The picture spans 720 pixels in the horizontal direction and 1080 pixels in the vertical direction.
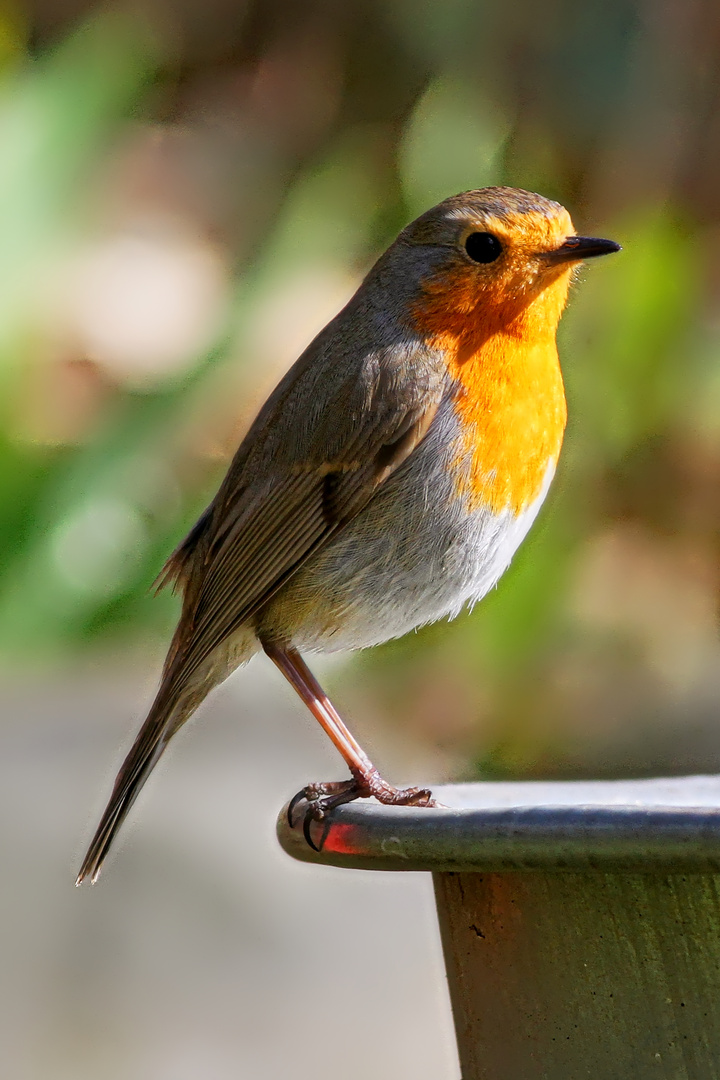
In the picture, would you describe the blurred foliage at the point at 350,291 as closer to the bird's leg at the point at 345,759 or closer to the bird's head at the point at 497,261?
the bird's leg at the point at 345,759

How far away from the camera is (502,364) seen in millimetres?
2207

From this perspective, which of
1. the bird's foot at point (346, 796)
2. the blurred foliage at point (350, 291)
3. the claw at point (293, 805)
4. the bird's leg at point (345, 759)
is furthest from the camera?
the blurred foliage at point (350, 291)

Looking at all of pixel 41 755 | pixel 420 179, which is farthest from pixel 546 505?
pixel 41 755

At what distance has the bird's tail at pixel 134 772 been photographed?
2344 mm

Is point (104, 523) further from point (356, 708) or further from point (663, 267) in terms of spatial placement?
point (663, 267)

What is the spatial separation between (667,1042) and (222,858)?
9.57ft

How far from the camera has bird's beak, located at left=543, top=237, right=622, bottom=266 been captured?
82.1 inches

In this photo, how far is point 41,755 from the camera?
444 cm

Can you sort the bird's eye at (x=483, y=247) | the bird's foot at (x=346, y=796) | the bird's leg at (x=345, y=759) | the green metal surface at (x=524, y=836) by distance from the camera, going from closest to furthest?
the green metal surface at (x=524, y=836) < the bird's foot at (x=346, y=796) < the bird's leg at (x=345, y=759) < the bird's eye at (x=483, y=247)

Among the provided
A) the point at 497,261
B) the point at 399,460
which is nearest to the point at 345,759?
the point at 399,460

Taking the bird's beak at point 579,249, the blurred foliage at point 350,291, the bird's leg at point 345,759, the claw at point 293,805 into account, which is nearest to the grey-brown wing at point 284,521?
the bird's leg at point 345,759

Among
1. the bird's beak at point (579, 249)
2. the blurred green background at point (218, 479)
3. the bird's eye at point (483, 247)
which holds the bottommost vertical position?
the blurred green background at point (218, 479)

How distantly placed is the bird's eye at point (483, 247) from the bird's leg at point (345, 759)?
72 centimetres

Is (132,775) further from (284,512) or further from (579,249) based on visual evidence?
(579,249)
